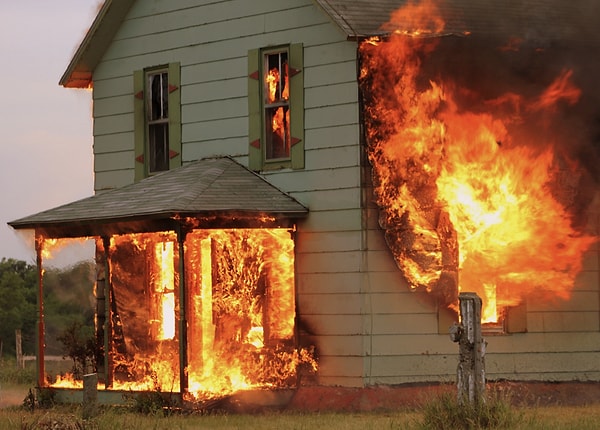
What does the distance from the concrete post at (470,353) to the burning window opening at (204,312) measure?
15.3ft

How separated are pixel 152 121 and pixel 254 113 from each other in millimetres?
2270

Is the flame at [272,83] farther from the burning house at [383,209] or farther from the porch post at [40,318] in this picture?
the porch post at [40,318]

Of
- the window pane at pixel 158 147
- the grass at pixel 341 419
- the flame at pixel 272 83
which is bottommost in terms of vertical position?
the grass at pixel 341 419

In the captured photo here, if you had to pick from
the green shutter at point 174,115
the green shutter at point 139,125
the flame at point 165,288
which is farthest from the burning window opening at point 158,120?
the flame at point 165,288

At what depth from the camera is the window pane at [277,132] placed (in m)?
17.9

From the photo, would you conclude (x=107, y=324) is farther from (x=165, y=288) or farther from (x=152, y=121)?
(x=152, y=121)

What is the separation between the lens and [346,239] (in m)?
17.0

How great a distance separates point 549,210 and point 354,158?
10.0 ft

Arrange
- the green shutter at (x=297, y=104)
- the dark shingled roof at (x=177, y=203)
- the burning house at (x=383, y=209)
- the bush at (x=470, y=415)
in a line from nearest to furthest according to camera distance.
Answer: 1. the bush at (x=470, y=415)
2. the dark shingled roof at (x=177, y=203)
3. the burning house at (x=383, y=209)
4. the green shutter at (x=297, y=104)

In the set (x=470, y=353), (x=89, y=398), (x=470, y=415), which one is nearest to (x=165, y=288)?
(x=89, y=398)

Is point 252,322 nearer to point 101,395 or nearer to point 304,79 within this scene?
point 101,395

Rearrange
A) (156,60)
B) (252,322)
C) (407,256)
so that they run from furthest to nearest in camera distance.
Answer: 1. (156,60)
2. (252,322)
3. (407,256)

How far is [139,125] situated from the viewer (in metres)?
19.6

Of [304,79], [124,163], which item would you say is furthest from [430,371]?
[124,163]
